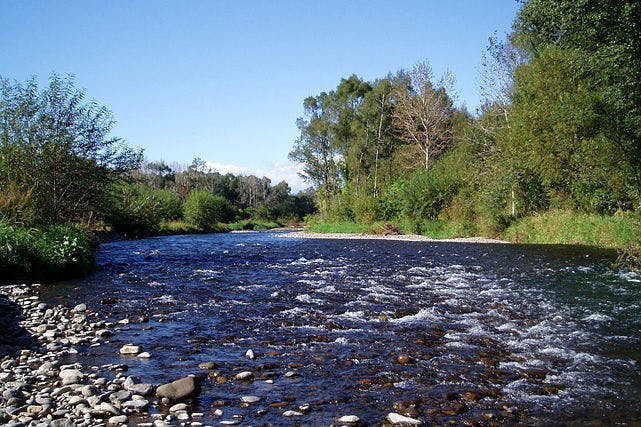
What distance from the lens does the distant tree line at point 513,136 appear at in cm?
1889

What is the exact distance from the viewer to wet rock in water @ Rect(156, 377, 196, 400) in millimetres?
5996

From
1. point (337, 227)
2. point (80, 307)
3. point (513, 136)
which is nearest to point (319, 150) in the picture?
point (337, 227)

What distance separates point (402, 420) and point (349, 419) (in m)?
0.58

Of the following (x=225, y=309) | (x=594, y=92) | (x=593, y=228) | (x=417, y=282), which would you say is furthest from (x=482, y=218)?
(x=225, y=309)

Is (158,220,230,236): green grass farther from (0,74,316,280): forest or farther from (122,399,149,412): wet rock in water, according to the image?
(122,399,149,412): wet rock in water

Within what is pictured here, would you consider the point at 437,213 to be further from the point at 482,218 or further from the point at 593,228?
the point at 593,228

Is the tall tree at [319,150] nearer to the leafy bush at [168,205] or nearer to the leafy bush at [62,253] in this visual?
the leafy bush at [168,205]

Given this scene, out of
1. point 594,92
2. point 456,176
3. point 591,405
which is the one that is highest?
point 594,92

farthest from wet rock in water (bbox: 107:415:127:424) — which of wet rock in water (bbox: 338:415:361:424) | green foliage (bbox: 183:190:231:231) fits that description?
green foliage (bbox: 183:190:231:231)

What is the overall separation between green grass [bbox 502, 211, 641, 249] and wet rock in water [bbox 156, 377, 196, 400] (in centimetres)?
2098

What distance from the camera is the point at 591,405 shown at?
577 cm

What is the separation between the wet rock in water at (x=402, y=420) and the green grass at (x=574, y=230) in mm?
19836

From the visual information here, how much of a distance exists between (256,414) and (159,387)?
143 cm

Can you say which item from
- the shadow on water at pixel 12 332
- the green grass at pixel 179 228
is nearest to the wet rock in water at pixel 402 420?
the shadow on water at pixel 12 332
